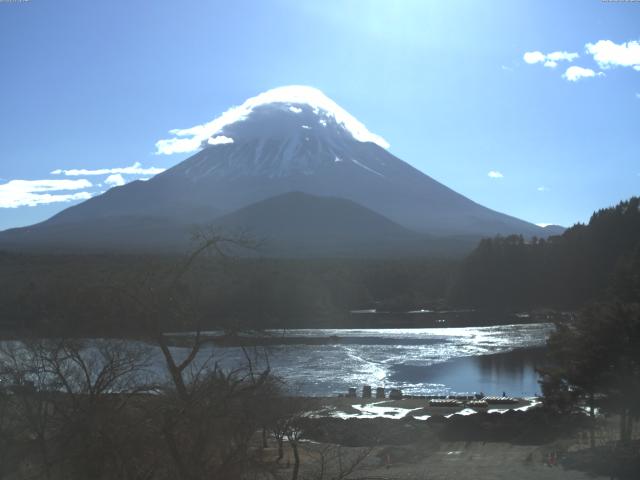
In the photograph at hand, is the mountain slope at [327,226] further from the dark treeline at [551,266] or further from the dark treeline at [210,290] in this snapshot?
the dark treeline at [551,266]

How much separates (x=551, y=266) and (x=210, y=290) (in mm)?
48848

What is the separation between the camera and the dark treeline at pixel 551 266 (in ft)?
161

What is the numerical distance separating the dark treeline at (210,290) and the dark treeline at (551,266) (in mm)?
3799

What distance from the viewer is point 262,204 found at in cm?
9962

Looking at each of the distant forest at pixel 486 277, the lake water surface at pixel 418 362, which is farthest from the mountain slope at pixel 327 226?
the lake water surface at pixel 418 362

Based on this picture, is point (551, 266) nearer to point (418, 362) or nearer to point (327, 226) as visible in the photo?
point (418, 362)

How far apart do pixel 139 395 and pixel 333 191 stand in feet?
367

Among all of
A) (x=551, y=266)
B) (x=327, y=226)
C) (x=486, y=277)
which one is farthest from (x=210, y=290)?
(x=327, y=226)

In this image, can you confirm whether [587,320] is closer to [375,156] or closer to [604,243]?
[604,243]

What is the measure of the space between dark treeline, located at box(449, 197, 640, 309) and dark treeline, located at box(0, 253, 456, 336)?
3.80 metres

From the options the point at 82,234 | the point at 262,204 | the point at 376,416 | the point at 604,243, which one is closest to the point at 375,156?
the point at 262,204

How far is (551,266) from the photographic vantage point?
52.1 m

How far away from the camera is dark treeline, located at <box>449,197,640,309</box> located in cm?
4909

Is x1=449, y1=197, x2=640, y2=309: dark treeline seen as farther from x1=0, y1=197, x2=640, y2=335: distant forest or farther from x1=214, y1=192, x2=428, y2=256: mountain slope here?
x1=214, y1=192, x2=428, y2=256: mountain slope
